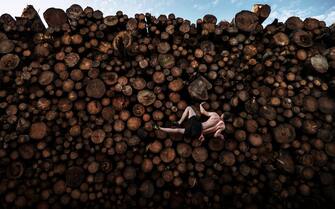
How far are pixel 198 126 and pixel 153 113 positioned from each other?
66 cm

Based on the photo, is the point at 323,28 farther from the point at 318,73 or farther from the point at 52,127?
the point at 52,127

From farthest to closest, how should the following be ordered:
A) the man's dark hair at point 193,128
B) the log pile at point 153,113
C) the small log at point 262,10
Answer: the small log at point 262,10 → the man's dark hair at point 193,128 → the log pile at point 153,113

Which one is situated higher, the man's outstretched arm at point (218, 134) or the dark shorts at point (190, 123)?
the dark shorts at point (190, 123)

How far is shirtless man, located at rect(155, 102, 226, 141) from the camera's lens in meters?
3.20

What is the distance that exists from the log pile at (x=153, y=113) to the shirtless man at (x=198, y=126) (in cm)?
11

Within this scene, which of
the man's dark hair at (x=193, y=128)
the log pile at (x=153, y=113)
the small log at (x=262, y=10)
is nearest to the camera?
the log pile at (x=153, y=113)

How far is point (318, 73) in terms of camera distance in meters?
3.70

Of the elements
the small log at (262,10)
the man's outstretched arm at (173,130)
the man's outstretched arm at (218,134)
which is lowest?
the man's outstretched arm at (218,134)

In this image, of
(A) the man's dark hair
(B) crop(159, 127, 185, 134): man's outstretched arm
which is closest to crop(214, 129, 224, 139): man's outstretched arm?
(A) the man's dark hair

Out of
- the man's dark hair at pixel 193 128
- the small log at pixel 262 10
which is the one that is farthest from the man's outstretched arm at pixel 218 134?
the small log at pixel 262 10

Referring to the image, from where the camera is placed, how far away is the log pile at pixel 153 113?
10.0ft

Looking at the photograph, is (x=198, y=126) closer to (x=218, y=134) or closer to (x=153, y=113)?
(x=218, y=134)

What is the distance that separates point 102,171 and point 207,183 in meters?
1.42

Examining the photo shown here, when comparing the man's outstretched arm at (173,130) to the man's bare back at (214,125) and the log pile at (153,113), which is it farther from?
the man's bare back at (214,125)
